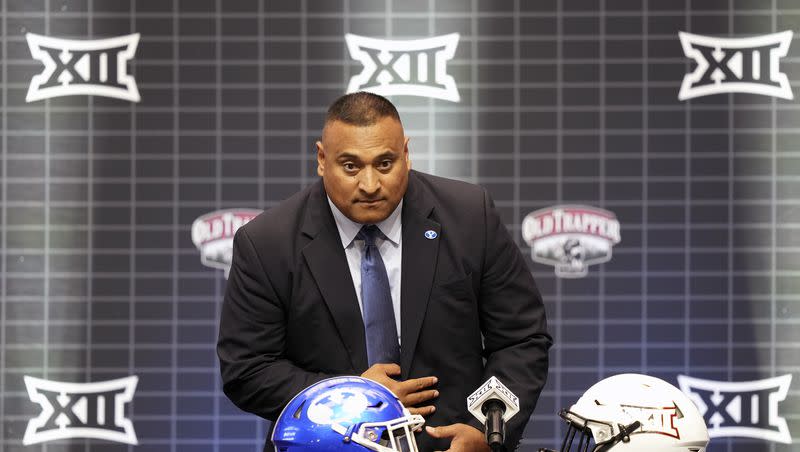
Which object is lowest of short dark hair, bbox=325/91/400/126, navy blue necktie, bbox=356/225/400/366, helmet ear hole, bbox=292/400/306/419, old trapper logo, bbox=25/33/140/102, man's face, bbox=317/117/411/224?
helmet ear hole, bbox=292/400/306/419

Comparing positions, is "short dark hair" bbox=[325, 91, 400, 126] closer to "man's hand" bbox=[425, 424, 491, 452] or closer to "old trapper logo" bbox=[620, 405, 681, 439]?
"man's hand" bbox=[425, 424, 491, 452]

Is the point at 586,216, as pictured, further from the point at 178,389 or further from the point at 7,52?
the point at 7,52

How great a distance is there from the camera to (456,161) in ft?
17.2

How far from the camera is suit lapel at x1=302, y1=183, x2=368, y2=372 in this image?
10.9 feet

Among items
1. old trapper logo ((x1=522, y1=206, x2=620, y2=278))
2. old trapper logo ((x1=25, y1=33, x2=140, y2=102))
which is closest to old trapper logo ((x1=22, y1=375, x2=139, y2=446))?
old trapper logo ((x1=25, y1=33, x2=140, y2=102))

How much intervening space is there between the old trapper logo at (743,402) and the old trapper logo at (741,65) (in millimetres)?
1197

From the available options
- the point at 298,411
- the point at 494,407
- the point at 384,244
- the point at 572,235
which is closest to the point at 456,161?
the point at 572,235

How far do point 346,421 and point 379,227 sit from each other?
77 centimetres

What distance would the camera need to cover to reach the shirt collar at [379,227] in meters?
3.41

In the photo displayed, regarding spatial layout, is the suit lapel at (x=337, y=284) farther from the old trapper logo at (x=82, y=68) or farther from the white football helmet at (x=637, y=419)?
the old trapper logo at (x=82, y=68)

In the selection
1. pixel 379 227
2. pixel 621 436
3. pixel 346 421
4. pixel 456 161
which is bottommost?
pixel 621 436

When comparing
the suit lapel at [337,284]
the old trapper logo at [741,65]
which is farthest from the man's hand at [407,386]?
the old trapper logo at [741,65]

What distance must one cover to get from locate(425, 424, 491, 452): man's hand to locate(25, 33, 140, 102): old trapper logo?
266 centimetres

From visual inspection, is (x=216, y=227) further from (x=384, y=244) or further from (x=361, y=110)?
(x=361, y=110)
